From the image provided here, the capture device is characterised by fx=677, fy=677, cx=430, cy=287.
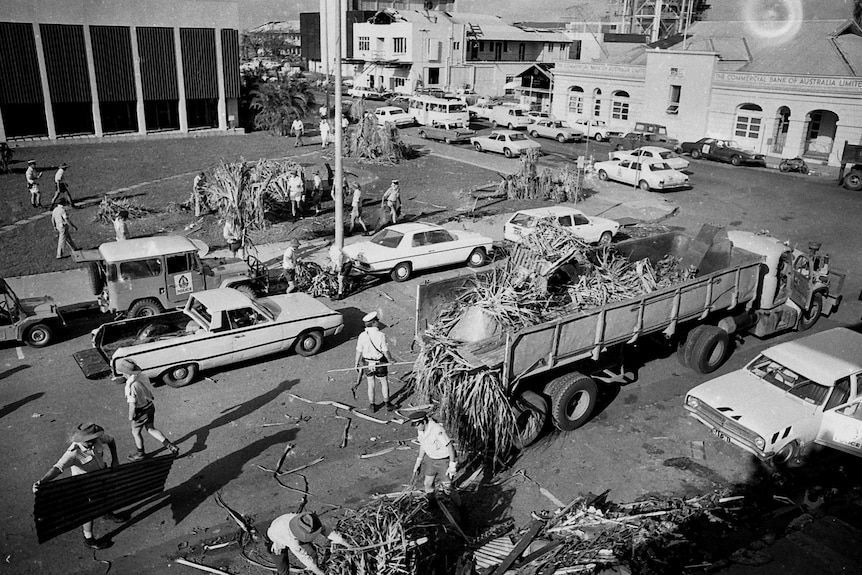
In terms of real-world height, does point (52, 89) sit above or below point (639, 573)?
above

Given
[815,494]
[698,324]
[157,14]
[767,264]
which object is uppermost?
[157,14]

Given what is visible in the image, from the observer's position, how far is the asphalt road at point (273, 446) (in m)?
8.75

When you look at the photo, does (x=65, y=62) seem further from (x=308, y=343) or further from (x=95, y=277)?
(x=308, y=343)

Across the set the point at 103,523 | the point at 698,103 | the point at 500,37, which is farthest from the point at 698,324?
the point at 500,37

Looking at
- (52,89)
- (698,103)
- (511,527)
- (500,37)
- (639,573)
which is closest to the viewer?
(639,573)

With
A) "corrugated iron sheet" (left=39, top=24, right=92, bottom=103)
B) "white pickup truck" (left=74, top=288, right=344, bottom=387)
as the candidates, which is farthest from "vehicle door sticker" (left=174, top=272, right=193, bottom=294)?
"corrugated iron sheet" (left=39, top=24, right=92, bottom=103)

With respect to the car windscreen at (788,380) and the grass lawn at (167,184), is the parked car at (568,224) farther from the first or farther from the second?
the car windscreen at (788,380)

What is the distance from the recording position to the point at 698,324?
13.5 meters

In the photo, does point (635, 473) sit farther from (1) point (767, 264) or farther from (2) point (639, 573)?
(1) point (767, 264)

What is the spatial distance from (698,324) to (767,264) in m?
Result: 2.06

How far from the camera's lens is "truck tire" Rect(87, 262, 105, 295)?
562 inches

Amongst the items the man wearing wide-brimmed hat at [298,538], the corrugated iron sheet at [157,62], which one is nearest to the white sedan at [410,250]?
the man wearing wide-brimmed hat at [298,538]

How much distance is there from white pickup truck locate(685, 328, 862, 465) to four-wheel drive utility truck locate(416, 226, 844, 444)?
1.54m

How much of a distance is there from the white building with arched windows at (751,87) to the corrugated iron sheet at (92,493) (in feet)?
128
